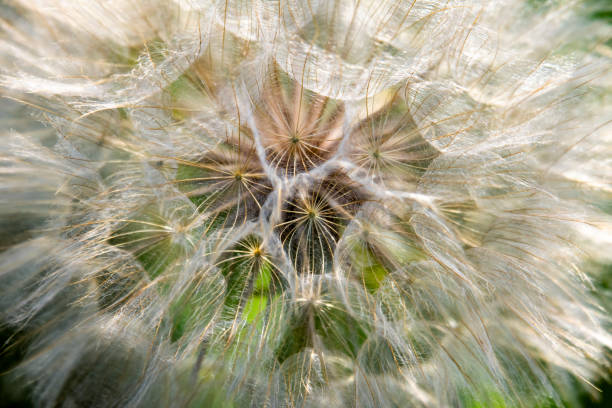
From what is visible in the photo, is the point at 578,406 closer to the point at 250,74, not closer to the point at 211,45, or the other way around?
the point at 250,74

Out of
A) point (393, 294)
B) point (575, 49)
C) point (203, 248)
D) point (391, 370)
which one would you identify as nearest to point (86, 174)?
point (203, 248)

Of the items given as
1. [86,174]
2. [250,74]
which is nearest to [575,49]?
[250,74]

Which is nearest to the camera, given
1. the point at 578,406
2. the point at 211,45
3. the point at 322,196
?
the point at 211,45

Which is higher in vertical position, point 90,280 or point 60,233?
point 60,233

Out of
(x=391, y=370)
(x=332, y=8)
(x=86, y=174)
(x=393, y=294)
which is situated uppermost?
(x=332, y=8)

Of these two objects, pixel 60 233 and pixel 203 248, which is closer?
pixel 203 248

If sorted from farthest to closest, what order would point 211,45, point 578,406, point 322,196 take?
point 578,406, point 322,196, point 211,45

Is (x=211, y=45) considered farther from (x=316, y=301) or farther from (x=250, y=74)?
(x=316, y=301)
